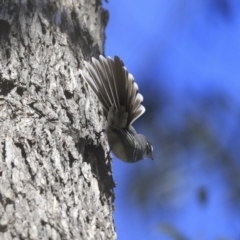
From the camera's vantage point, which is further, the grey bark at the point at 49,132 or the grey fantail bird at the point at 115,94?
the grey fantail bird at the point at 115,94

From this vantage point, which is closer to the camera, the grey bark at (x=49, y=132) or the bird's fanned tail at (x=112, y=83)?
the grey bark at (x=49, y=132)

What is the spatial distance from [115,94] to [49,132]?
44 cm

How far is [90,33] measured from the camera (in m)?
2.31

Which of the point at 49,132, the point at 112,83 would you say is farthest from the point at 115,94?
the point at 49,132

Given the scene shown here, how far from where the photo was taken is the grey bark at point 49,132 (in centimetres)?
138

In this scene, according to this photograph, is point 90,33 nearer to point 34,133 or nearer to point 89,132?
point 89,132

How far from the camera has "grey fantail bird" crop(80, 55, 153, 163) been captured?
1.99 meters

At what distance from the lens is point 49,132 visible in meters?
1.66

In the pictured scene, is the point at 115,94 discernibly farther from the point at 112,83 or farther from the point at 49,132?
the point at 49,132

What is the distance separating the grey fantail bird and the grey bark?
0.05 metres

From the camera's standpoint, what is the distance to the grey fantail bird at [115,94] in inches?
78.2

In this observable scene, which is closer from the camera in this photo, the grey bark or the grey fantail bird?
the grey bark

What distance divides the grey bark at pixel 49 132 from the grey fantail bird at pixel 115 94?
0.05 m

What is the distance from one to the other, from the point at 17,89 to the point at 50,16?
1.52 ft
